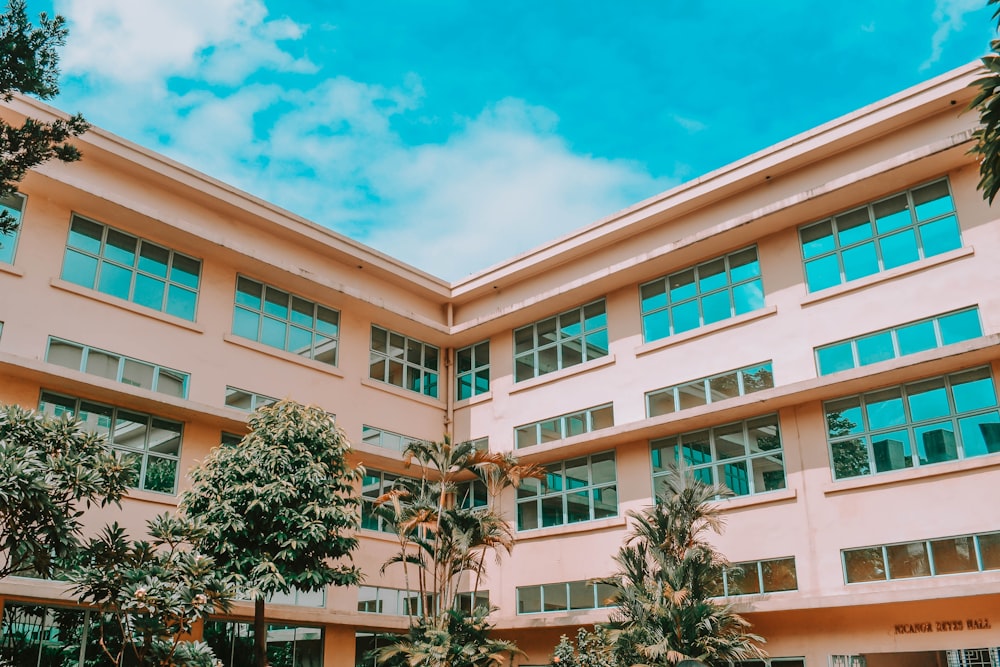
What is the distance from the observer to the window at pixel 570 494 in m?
18.9

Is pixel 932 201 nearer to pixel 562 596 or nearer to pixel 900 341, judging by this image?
pixel 900 341

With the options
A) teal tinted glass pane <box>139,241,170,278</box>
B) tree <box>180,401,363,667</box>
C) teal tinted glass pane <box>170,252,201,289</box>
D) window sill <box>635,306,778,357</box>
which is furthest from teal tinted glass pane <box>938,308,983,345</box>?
teal tinted glass pane <box>139,241,170,278</box>

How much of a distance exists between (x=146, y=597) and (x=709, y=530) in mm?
9906

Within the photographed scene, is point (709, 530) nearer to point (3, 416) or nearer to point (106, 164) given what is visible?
point (3, 416)

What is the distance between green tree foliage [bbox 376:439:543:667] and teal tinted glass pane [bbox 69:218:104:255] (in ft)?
23.0

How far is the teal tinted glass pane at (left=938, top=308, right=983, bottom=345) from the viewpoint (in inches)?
580

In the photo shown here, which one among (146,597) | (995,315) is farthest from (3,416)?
(995,315)

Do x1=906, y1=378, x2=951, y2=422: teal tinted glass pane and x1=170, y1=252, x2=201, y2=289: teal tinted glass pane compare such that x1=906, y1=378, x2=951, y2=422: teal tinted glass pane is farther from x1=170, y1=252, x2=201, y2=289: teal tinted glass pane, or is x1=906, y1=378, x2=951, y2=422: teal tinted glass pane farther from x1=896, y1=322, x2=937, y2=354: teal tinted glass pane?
x1=170, y1=252, x2=201, y2=289: teal tinted glass pane

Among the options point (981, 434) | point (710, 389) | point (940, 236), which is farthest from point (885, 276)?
point (710, 389)

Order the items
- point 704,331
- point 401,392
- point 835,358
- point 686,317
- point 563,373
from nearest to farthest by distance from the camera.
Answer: point 835,358 → point 704,331 → point 686,317 → point 563,373 → point 401,392

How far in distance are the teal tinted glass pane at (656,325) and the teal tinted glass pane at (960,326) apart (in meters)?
5.38

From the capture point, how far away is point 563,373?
20.2 metres

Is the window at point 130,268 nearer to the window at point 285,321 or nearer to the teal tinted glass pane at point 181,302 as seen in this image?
the teal tinted glass pane at point 181,302

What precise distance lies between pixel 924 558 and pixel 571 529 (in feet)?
22.7
